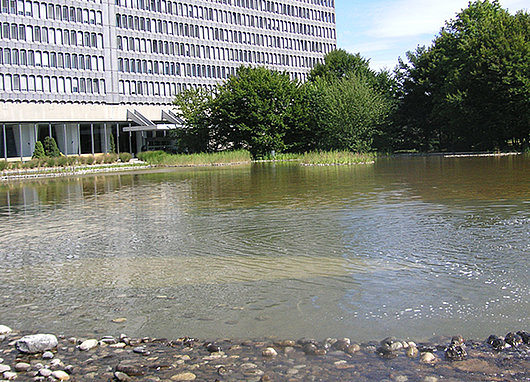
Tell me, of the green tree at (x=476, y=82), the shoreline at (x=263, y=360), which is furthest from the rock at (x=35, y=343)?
the green tree at (x=476, y=82)

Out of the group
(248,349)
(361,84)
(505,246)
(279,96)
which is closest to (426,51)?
(361,84)

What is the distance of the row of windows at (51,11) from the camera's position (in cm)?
9272

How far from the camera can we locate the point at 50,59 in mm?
97000

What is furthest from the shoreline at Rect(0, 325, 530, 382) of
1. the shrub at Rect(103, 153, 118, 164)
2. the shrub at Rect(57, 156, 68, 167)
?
the shrub at Rect(103, 153, 118, 164)

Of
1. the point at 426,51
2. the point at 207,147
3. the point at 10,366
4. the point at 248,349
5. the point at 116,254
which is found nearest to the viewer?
the point at 10,366

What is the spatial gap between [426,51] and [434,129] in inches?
360

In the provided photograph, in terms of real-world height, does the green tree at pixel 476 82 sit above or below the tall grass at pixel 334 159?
above

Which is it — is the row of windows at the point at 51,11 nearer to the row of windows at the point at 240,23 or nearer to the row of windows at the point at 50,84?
the row of windows at the point at 240,23

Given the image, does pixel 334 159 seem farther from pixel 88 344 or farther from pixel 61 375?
pixel 61 375

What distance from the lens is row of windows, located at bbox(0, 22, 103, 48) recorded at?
92625mm

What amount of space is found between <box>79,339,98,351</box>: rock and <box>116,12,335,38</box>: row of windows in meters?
106

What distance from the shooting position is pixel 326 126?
6328cm

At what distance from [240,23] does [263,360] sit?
405ft

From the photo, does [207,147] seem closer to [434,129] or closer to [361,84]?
[361,84]
